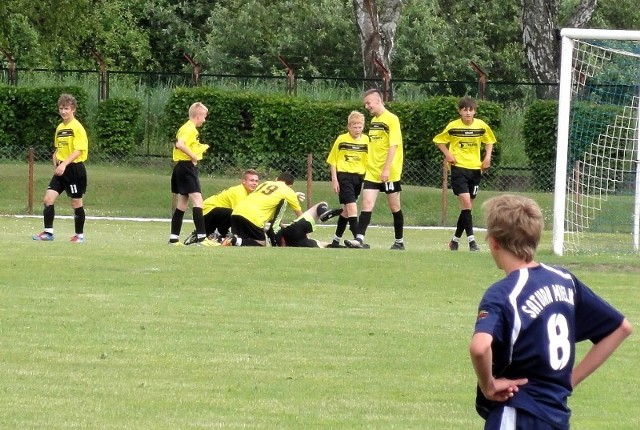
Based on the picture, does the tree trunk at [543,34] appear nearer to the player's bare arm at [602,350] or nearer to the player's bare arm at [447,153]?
the player's bare arm at [447,153]

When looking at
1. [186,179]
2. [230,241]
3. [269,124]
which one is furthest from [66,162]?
[269,124]

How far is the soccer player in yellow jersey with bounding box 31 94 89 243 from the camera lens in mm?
17306

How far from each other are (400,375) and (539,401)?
4.24m

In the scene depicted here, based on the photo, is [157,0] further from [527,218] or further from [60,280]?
[527,218]

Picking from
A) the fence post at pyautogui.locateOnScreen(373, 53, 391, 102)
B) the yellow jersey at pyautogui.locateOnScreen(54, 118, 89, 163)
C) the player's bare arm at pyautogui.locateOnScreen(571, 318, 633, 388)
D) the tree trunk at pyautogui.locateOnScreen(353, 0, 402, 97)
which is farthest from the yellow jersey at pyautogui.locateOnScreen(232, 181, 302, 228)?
the tree trunk at pyautogui.locateOnScreen(353, 0, 402, 97)

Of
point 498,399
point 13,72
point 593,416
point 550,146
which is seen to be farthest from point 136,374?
point 13,72

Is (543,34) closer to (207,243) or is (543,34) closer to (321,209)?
(321,209)

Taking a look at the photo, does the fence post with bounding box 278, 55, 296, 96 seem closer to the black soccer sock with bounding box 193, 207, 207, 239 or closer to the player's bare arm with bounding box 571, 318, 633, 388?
the black soccer sock with bounding box 193, 207, 207, 239

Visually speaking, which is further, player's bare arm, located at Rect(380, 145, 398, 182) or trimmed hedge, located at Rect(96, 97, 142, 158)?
trimmed hedge, located at Rect(96, 97, 142, 158)

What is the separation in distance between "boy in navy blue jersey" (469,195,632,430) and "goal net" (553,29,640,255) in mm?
12411

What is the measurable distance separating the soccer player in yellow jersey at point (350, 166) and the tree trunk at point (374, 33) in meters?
16.0

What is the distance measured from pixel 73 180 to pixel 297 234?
308 centimetres

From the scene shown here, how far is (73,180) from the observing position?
17469 millimetres

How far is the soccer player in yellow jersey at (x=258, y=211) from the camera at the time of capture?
56.9ft
